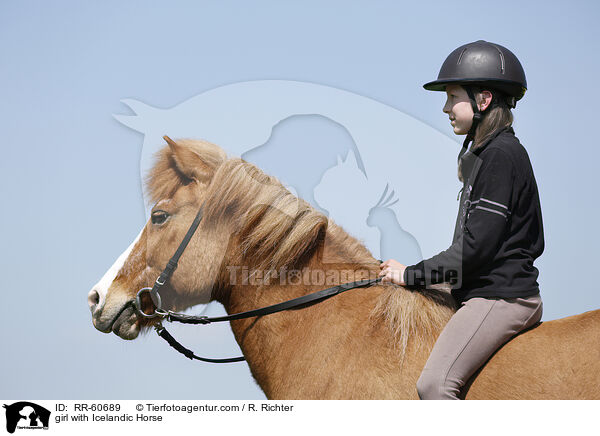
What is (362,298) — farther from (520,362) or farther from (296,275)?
(520,362)

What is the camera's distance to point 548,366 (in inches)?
104

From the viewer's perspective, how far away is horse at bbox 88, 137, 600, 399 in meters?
2.87

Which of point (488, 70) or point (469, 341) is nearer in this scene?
point (469, 341)

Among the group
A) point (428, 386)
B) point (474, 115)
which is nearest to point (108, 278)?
point (428, 386)

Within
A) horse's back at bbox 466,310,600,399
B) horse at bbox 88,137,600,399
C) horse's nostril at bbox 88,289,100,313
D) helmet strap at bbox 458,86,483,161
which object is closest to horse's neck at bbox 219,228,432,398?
horse at bbox 88,137,600,399

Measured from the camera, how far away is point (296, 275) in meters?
3.39

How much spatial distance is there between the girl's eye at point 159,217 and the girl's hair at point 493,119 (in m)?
2.17

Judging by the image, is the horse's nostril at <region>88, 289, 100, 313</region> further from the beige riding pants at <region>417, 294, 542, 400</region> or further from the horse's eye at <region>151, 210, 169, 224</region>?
the beige riding pants at <region>417, 294, 542, 400</region>

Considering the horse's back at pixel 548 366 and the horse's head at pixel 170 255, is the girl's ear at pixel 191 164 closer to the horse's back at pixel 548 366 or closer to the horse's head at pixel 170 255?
the horse's head at pixel 170 255

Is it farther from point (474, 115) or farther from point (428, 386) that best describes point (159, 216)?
point (474, 115)

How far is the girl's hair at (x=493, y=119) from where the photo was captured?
3.08 metres
